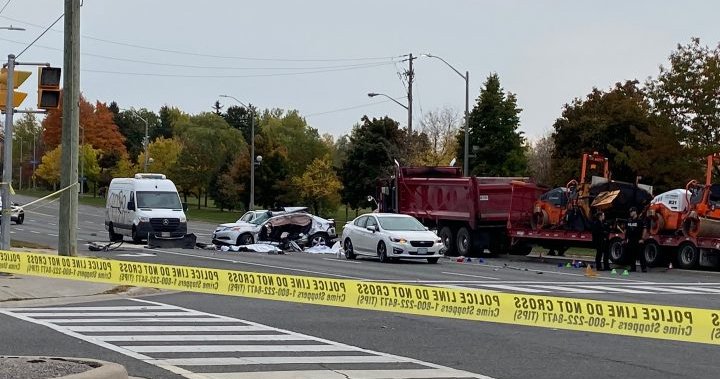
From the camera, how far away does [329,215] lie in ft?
281

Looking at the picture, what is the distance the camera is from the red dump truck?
1398 inches

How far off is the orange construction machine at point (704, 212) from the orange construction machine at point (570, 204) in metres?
3.48

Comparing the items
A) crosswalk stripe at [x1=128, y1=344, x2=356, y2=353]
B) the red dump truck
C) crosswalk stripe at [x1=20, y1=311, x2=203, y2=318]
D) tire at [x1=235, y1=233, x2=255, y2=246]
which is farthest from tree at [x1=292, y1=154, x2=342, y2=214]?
crosswalk stripe at [x1=128, y1=344, x2=356, y2=353]

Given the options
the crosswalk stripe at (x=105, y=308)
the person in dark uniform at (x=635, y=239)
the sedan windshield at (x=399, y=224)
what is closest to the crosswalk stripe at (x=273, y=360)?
the crosswalk stripe at (x=105, y=308)

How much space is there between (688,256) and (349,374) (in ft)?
71.8

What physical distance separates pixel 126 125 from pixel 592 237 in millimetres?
120958

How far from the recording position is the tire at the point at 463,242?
35.8 m

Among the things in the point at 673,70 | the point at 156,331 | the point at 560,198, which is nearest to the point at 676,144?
the point at 673,70

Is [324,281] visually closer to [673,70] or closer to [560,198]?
[560,198]

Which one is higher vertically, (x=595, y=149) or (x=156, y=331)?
(x=595, y=149)

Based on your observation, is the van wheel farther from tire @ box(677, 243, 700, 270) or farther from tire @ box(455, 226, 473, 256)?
tire @ box(677, 243, 700, 270)

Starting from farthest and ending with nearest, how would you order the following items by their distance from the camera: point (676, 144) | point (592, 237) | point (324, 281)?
point (676, 144), point (592, 237), point (324, 281)

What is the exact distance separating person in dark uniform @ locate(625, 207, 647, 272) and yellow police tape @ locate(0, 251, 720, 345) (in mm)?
15279

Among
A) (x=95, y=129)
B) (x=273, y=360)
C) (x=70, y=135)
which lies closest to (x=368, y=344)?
(x=273, y=360)
